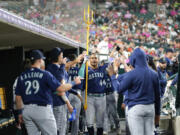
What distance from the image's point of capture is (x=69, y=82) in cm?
753

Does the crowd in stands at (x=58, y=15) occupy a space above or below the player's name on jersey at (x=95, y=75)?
above

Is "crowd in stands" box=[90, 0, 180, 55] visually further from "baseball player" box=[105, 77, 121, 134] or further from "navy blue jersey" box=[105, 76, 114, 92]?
"navy blue jersey" box=[105, 76, 114, 92]

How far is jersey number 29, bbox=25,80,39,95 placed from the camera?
4.86 metres

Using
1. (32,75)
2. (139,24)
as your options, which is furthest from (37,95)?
(139,24)

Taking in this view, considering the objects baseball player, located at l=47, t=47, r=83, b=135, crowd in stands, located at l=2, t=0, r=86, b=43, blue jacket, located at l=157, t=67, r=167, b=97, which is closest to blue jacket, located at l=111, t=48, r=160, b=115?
baseball player, located at l=47, t=47, r=83, b=135

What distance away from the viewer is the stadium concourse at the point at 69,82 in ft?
16.1

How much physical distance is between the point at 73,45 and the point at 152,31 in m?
13.2

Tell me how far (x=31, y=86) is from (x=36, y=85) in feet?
0.25

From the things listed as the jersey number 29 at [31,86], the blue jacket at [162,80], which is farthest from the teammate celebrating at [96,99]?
the jersey number 29 at [31,86]

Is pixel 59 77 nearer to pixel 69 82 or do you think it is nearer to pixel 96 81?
pixel 69 82

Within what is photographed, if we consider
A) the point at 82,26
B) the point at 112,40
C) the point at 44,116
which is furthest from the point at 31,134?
the point at 112,40

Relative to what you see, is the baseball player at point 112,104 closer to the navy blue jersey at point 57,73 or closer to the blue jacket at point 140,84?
the navy blue jersey at point 57,73

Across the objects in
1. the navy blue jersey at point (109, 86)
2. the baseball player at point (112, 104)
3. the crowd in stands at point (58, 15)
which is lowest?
the baseball player at point (112, 104)

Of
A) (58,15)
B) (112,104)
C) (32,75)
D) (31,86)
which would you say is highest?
(58,15)
